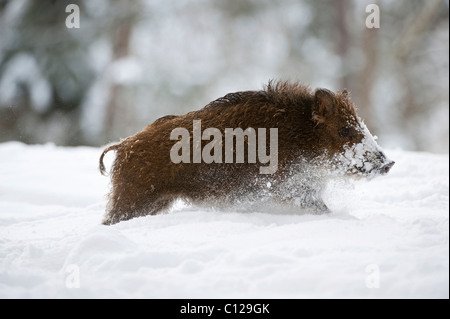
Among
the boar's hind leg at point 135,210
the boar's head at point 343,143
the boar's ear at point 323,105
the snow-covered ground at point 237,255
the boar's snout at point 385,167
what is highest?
the boar's ear at point 323,105

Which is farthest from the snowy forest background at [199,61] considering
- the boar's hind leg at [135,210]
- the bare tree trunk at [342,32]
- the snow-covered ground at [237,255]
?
the boar's hind leg at [135,210]

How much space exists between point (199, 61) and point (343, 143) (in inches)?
460

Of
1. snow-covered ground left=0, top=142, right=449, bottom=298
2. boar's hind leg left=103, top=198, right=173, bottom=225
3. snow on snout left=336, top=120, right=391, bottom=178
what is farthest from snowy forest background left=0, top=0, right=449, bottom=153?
snow on snout left=336, top=120, right=391, bottom=178

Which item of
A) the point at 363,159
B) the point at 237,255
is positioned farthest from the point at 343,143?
the point at 237,255

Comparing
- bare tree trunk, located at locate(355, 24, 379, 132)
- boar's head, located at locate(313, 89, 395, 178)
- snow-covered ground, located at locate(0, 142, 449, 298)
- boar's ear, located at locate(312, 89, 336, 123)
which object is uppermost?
bare tree trunk, located at locate(355, 24, 379, 132)

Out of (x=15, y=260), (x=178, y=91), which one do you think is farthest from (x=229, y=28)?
(x=15, y=260)

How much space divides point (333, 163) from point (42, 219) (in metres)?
2.61

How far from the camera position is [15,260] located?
2.94 m

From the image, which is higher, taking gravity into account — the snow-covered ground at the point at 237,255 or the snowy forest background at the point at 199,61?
the snowy forest background at the point at 199,61

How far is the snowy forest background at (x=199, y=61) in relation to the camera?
11.9 metres

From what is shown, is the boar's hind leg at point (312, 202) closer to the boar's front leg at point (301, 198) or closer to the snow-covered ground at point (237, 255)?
the boar's front leg at point (301, 198)

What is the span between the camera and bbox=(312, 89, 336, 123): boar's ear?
146 inches

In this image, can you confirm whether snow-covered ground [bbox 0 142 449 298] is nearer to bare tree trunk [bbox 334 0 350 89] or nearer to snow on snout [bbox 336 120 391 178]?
snow on snout [bbox 336 120 391 178]
